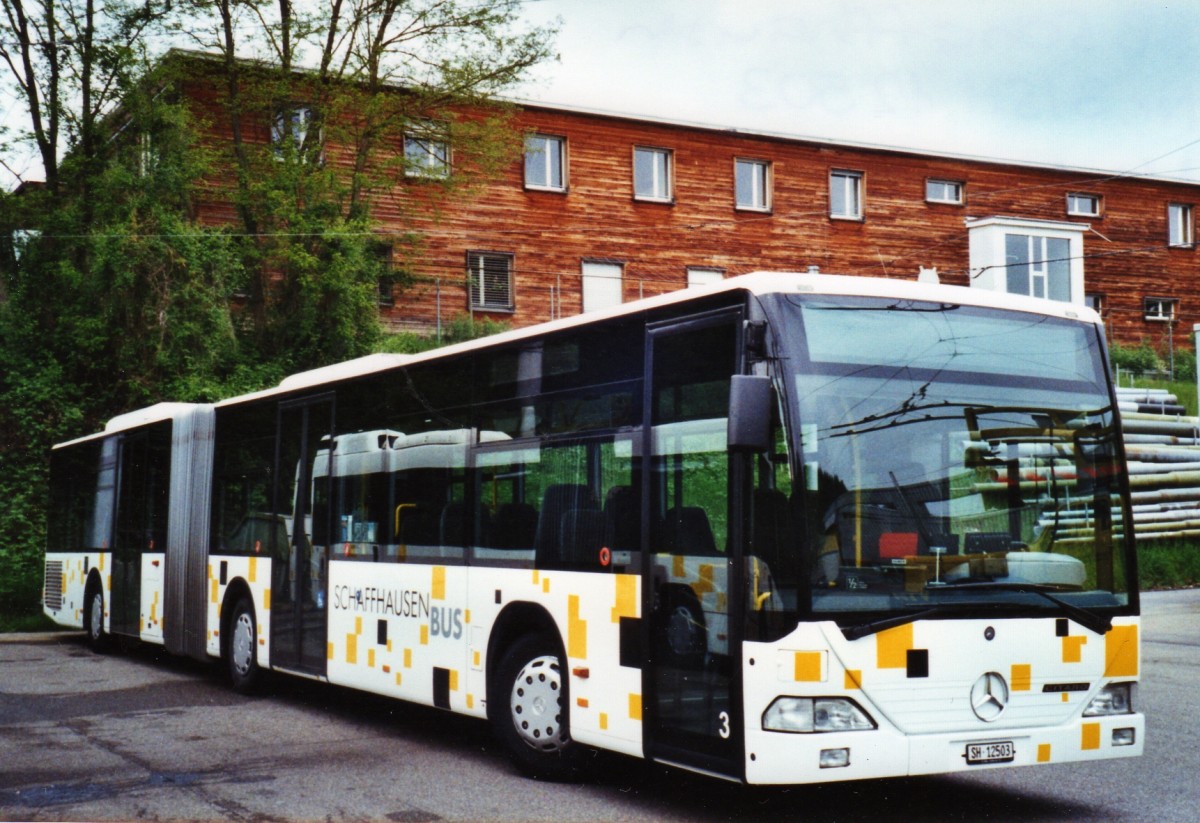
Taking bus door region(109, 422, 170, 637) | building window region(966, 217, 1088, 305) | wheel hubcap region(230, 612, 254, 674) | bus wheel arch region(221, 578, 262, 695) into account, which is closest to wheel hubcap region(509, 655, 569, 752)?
bus wheel arch region(221, 578, 262, 695)

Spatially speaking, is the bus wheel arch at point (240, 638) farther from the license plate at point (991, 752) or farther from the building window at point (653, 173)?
the building window at point (653, 173)

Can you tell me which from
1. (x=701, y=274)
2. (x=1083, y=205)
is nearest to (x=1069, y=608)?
(x=701, y=274)

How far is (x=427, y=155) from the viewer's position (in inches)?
1248

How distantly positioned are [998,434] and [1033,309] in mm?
914

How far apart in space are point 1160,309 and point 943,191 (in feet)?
29.8

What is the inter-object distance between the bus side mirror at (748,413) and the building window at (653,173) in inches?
1258

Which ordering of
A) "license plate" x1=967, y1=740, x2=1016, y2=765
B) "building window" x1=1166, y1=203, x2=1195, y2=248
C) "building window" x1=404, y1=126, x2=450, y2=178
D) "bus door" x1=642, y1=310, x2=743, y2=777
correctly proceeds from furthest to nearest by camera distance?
"building window" x1=1166, y1=203, x2=1195, y2=248, "building window" x1=404, y1=126, x2=450, y2=178, "bus door" x1=642, y1=310, x2=743, y2=777, "license plate" x1=967, y1=740, x2=1016, y2=765

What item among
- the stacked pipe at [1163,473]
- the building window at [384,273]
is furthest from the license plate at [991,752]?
the building window at [384,273]

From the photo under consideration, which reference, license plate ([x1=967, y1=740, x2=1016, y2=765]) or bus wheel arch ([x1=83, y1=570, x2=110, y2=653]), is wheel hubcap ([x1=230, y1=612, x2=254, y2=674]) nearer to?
bus wheel arch ([x1=83, y1=570, x2=110, y2=653])

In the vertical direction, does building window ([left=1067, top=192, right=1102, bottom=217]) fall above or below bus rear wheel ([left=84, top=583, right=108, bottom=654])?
above

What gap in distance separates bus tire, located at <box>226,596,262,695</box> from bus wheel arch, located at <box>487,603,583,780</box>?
502 centimetres

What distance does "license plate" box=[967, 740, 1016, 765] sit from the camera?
7.53 meters

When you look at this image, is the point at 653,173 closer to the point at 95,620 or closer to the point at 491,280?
the point at 491,280

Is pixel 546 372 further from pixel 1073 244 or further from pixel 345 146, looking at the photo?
pixel 1073 244
